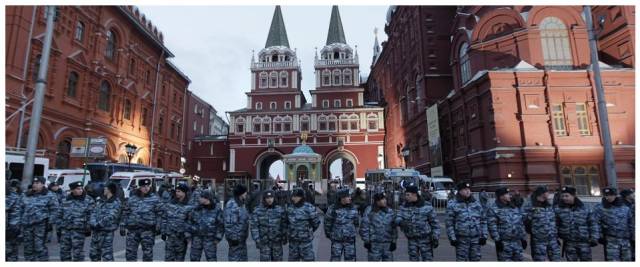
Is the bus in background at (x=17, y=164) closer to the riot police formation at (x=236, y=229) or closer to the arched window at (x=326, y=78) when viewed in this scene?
the riot police formation at (x=236, y=229)

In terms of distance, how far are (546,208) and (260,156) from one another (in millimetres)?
41283

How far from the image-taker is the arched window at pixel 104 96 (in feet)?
Answer: 90.3

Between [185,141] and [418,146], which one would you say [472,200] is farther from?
[185,141]

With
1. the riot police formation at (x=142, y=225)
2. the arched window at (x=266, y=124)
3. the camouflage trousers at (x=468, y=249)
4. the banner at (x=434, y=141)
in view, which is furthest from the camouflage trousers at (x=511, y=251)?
the arched window at (x=266, y=124)

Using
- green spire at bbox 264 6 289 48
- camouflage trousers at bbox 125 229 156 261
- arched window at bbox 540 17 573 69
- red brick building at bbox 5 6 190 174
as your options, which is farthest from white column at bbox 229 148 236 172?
camouflage trousers at bbox 125 229 156 261

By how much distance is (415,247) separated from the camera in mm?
6793

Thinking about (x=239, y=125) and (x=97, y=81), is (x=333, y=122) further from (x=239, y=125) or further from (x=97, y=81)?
(x=97, y=81)

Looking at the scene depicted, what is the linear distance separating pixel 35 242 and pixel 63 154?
1926cm

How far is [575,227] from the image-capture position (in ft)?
22.3

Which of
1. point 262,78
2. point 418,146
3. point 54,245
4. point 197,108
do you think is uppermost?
point 262,78

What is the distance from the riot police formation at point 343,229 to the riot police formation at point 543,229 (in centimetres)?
335

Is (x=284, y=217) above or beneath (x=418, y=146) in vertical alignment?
beneath

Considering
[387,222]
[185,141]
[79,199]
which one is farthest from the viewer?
[185,141]

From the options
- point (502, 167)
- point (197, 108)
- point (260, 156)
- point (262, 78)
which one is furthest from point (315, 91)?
point (502, 167)
